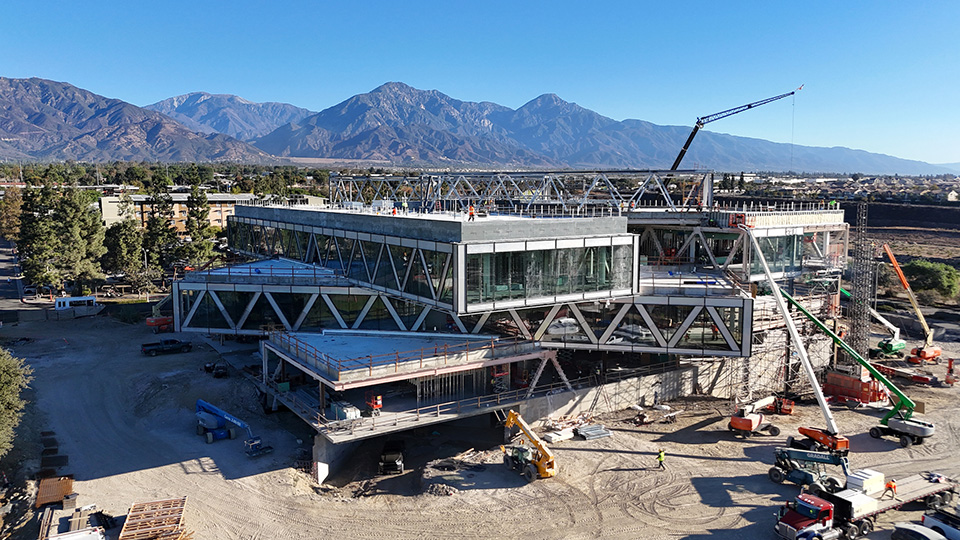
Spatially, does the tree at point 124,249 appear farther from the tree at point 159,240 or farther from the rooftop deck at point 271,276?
the rooftop deck at point 271,276

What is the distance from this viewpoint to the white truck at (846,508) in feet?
81.6

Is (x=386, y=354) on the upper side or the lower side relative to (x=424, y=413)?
upper

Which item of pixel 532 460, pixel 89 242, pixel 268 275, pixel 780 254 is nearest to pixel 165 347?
pixel 268 275

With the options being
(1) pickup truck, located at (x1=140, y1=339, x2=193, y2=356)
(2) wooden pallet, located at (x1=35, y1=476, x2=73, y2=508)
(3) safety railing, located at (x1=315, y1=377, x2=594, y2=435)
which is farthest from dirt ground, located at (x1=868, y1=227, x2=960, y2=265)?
(2) wooden pallet, located at (x1=35, y1=476, x2=73, y2=508)

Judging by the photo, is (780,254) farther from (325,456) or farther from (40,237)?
(40,237)

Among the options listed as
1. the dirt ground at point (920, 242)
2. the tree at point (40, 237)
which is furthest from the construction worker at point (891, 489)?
the dirt ground at point (920, 242)

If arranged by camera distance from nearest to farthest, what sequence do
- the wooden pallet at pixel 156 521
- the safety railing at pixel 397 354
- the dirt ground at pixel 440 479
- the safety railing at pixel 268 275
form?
the wooden pallet at pixel 156 521
the dirt ground at pixel 440 479
the safety railing at pixel 397 354
the safety railing at pixel 268 275

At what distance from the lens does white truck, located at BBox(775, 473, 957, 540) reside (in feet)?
81.6

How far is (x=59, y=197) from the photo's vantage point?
72.9m

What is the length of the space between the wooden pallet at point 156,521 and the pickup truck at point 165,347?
26.5m

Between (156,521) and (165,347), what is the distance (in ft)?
94.3

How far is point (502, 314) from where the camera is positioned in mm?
38531

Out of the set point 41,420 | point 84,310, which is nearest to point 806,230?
point 41,420

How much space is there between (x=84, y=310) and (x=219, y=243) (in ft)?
84.8
